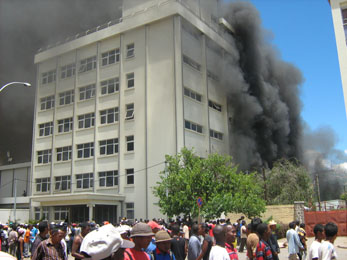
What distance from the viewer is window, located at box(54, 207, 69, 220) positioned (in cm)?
3073

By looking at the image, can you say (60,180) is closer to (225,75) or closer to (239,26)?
(225,75)

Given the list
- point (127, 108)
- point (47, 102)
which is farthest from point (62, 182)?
point (127, 108)

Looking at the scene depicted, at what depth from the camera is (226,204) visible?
18.9 m

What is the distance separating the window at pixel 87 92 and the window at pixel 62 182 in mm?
7761

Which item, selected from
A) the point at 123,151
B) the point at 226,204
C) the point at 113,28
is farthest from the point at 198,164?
the point at 113,28

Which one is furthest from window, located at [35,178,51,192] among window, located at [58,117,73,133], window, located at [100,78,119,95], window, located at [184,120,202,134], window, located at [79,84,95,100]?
window, located at [184,120,202,134]

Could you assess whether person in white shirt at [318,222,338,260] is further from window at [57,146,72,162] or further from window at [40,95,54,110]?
window at [40,95,54,110]

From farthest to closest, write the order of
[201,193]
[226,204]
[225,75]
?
[225,75], [201,193], [226,204]

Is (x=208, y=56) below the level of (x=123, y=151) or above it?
above

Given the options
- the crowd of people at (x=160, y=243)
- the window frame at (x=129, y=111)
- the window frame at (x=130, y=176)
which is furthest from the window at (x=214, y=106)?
the crowd of people at (x=160, y=243)

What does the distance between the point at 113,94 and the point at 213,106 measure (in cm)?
930

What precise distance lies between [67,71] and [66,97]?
9.02ft

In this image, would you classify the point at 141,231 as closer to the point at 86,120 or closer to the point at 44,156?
the point at 86,120

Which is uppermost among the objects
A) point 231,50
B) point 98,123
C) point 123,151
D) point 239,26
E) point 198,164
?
point 239,26
